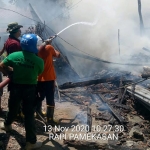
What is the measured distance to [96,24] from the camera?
17.8 m

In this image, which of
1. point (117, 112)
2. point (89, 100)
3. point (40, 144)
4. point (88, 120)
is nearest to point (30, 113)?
point (40, 144)

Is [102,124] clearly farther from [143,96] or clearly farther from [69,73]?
[69,73]

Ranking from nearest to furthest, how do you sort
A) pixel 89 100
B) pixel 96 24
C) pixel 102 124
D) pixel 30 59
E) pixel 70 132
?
pixel 30 59, pixel 70 132, pixel 102 124, pixel 89 100, pixel 96 24

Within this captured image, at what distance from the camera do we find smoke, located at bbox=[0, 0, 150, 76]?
14516 millimetres

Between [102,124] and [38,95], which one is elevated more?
[38,95]

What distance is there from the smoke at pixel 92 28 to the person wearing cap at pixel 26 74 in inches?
302

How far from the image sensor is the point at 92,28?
1731cm

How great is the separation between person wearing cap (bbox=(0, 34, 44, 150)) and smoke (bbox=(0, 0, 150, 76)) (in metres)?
7.68

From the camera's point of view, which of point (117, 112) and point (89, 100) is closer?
point (117, 112)

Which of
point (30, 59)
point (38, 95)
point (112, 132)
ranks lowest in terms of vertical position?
point (112, 132)

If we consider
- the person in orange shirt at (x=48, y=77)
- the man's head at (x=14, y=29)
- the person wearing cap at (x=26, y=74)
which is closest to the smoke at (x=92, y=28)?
the person in orange shirt at (x=48, y=77)

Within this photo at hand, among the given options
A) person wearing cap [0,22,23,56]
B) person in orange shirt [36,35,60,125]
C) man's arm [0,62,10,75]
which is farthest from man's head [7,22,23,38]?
man's arm [0,62,10,75]

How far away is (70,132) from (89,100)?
240cm

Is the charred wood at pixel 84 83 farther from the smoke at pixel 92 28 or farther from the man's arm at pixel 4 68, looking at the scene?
the man's arm at pixel 4 68
